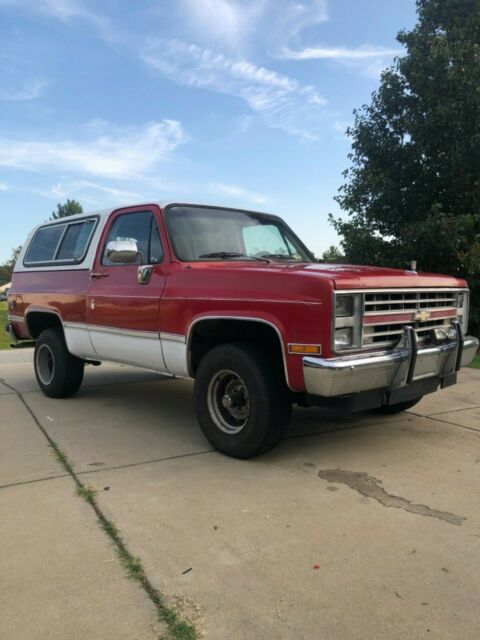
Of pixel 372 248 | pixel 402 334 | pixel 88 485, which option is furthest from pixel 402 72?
pixel 88 485

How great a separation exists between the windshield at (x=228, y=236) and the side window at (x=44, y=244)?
216 cm

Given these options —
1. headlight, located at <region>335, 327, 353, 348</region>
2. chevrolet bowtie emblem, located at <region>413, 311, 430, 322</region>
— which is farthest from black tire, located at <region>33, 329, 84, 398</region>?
chevrolet bowtie emblem, located at <region>413, 311, 430, 322</region>

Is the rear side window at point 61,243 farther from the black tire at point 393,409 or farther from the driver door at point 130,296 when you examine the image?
the black tire at point 393,409

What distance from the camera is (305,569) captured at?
264 centimetres

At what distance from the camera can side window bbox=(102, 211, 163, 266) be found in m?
4.90

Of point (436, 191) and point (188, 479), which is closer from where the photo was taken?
point (188, 479)

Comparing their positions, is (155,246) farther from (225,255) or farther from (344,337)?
(344,337)

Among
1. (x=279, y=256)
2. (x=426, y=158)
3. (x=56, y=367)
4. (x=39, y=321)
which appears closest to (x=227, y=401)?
(x=279, y=256)

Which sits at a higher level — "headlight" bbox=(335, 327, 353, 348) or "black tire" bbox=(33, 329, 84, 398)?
"headlight" bbox=(335, 327, 353, 348)

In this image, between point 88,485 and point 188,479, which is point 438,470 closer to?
point 188,479

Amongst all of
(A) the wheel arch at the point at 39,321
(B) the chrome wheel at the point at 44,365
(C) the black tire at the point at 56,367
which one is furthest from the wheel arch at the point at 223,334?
(B) the chrome wheel at the point at 44,365

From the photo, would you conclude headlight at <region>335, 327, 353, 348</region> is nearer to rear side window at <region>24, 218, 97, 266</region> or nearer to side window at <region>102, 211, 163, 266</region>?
side window at <region>102, 211, 163, 266</region>

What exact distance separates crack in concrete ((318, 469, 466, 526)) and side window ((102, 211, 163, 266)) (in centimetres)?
232

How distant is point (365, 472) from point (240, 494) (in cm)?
97
